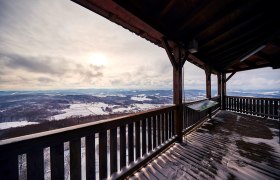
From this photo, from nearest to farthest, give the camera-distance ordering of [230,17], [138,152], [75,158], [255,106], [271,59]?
[75,158] < [138,152] < [230,17] < [271,59] < [255,106]

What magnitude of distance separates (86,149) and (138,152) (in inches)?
44.9

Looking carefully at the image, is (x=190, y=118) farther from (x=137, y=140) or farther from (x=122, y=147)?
(x=122, y=147)

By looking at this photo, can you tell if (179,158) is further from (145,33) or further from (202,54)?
(202,54)

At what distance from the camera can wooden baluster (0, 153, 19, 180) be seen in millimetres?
1112

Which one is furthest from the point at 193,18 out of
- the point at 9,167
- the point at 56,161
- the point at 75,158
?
the point at 9,167

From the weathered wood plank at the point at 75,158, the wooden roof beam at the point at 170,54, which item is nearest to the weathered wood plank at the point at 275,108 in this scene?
the wooden roof beam at the point at 170,54

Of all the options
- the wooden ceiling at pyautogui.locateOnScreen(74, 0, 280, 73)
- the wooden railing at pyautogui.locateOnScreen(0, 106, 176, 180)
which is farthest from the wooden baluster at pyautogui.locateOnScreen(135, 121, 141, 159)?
the wooden ceiling at pyautogui.locateOnScreen(74, 0, 280, 73)

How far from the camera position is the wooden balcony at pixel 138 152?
1.29 m

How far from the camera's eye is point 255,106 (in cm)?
707

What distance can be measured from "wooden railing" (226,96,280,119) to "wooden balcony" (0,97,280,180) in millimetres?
3178

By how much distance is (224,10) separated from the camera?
2.66 m

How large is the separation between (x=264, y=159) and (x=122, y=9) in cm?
381

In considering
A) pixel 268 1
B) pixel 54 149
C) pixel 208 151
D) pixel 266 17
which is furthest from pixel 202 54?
pixel 54 149

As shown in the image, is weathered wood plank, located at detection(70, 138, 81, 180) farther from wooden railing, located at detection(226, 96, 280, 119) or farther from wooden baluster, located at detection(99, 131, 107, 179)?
wooden railing, located at detection(226, 96, 280, 119)
